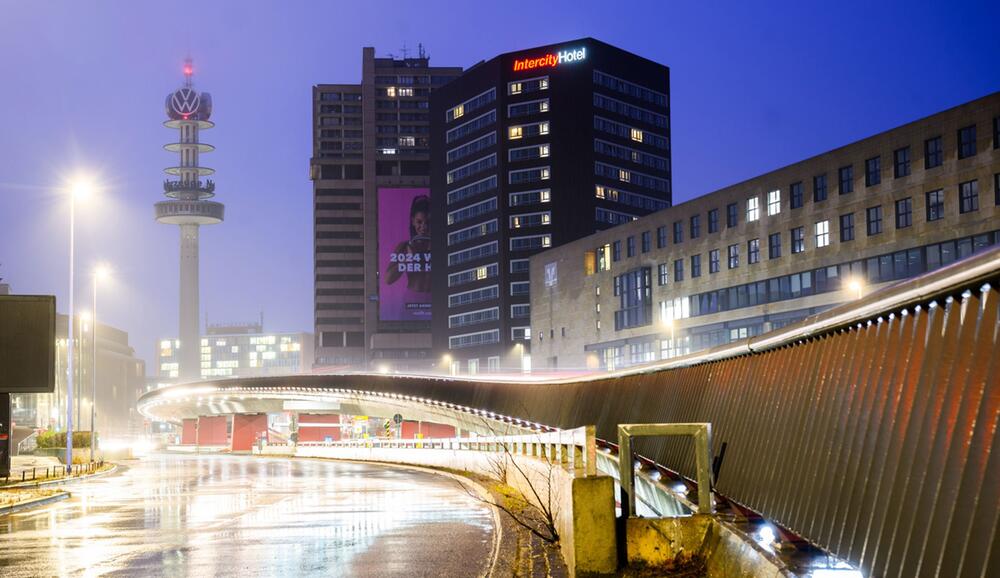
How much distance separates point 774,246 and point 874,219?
1132 cm

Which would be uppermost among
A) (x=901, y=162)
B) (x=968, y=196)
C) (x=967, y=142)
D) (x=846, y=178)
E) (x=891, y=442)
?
(x=967, y=142)

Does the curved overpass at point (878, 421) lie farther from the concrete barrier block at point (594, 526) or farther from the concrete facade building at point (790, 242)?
the concrete facade building at point (790, 242)

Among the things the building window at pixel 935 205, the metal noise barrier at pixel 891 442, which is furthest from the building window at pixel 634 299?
the metal noise barrier at pixel 891 442

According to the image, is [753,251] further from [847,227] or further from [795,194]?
[847,227]

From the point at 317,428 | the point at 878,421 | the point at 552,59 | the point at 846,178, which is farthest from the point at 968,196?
the point at 552,59

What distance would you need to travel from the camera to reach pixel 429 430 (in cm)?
10800

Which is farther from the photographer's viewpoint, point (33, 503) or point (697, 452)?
point (33, 503)

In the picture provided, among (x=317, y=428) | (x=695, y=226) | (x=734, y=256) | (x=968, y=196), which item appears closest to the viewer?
(x=968, y=196)

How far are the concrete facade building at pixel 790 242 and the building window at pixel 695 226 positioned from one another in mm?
84

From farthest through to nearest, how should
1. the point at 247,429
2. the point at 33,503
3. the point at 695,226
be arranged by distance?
the point at 247,429, the point at 695,226, the point at 33,503

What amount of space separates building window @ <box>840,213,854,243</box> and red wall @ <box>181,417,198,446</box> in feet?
324

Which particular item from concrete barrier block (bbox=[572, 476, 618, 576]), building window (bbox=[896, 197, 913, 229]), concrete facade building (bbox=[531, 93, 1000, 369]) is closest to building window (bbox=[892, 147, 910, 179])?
concrete facade building (bbox=[531, 93, 1000, 369])

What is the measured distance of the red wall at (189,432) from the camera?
15096 centimetres

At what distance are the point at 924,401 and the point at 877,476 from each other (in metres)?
0.86
